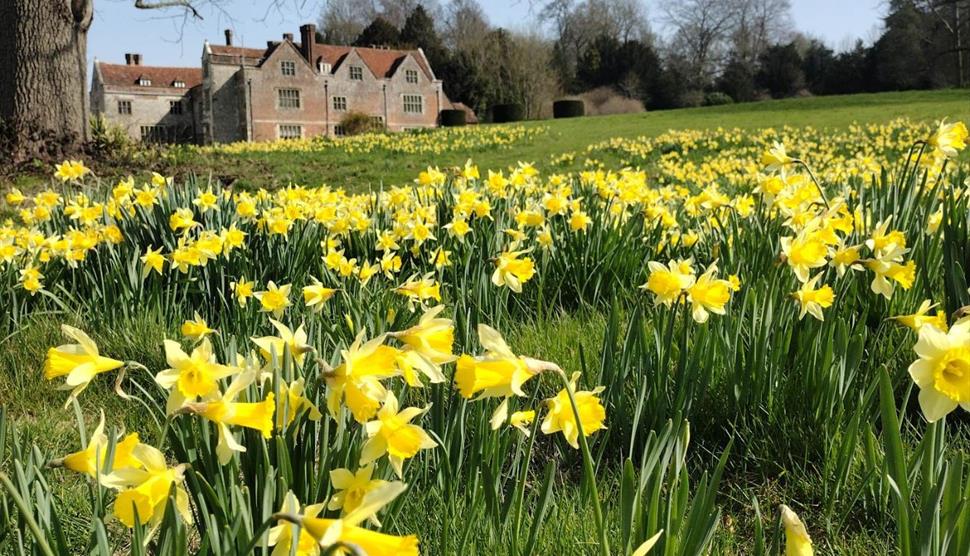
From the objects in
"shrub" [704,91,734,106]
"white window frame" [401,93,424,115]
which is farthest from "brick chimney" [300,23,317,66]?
"shrub" [704,91,734,106]

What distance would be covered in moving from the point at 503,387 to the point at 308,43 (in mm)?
48377

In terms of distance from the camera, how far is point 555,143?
18.1 m

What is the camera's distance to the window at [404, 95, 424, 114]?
4788 cm

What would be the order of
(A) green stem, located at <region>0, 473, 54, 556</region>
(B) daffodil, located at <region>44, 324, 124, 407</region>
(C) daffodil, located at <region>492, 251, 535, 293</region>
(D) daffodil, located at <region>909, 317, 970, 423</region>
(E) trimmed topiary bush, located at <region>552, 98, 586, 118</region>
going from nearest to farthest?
(A) green stem, located at <region>0, 473, 54, 556</region> < (D) daffodil, located at <region>909, 317, 970, 423</region> < (B) daffodil, located at <region>44, 324, 124, 407</region> < (C) daffodil, located at <region>492, 251, 535, 293</region> < (E) trimmed topiary bush, located at <region>552, 98, 586, 118</region>

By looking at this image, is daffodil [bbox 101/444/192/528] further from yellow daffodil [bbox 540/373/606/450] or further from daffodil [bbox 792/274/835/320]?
daffodil [bbox 792/274/835/320]

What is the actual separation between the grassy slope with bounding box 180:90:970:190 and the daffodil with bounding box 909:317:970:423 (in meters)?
4.30

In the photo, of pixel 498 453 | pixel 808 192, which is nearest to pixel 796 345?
pixel 808 192

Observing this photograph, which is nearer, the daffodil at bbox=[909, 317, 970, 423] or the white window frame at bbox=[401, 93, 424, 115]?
the daffodil at bbox=[909, 317, 970, 423]

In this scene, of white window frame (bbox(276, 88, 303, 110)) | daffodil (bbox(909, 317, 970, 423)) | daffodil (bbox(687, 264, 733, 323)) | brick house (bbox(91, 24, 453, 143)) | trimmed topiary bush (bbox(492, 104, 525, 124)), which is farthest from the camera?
white window frame (bbox(276, 88, 303, 110))

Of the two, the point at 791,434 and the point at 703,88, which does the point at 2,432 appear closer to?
the point at 791,434

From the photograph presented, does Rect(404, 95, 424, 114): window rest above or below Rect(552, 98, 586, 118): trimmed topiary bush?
above

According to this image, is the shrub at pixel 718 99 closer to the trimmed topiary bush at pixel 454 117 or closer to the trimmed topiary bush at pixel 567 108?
the trimmed topiary bush at pixel 567 108

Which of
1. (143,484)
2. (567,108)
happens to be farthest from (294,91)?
(143,484)

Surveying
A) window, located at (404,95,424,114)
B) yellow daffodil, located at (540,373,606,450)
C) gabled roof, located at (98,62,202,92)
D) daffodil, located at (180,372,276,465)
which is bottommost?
yellow daffodil, located at (540,373,606,450)
